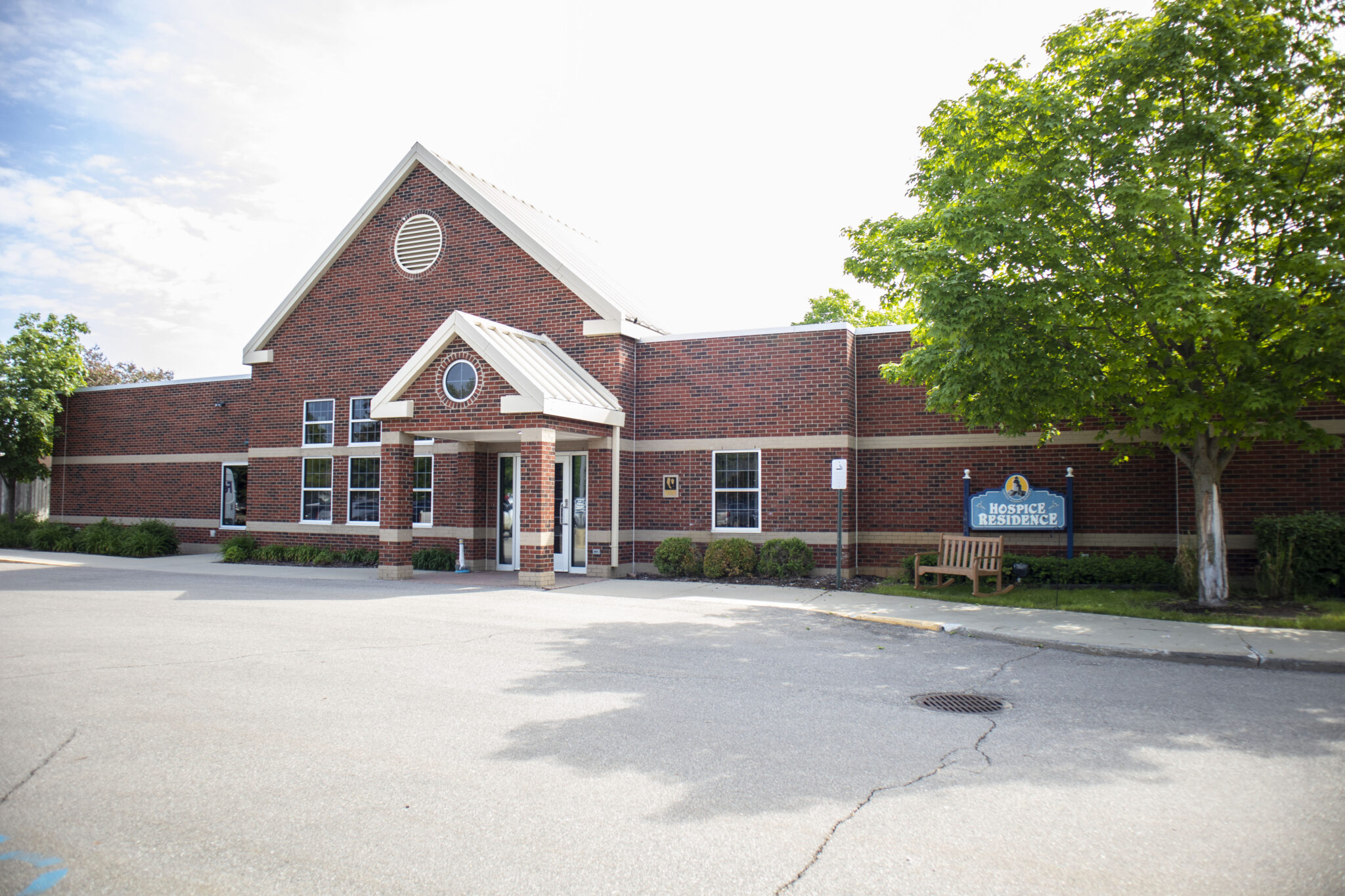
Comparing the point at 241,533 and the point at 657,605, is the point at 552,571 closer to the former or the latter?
the point at 657,605

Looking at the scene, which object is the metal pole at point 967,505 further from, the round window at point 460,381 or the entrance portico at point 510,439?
the round window at point 460,381

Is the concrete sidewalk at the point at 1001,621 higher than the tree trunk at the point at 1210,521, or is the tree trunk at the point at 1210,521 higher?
the tree trunk at the point at 1210,521

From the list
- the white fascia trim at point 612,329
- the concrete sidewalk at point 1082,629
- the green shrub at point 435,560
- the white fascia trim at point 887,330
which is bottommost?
the concrete sidewalk at point 1082,629

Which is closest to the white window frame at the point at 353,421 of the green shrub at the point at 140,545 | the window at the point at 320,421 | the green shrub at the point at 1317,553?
the window at the point at 320,421

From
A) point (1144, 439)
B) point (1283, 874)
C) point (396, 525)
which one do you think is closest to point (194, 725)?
point (1283, 874)

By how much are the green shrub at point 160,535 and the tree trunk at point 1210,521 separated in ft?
73.7

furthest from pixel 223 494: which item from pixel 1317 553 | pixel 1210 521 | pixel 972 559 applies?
pixel 1317 553

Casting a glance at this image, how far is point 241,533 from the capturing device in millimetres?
22453

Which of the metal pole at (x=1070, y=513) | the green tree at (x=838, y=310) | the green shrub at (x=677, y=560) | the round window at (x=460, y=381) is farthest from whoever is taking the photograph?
the green tree at (x=838, y=310)

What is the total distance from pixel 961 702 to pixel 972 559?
7.34 metres

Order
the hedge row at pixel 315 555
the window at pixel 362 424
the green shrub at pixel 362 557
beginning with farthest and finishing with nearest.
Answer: the window at pixel 362 424 → the green shrub at pixel 362 557 → the hedge row at pixel 315 555

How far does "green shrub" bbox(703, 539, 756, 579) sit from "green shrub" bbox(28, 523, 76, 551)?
1741 cm

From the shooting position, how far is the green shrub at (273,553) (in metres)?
20.1

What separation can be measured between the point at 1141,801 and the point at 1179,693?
3251 millimetres
